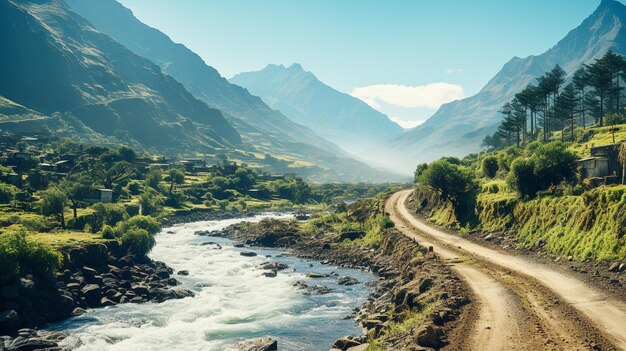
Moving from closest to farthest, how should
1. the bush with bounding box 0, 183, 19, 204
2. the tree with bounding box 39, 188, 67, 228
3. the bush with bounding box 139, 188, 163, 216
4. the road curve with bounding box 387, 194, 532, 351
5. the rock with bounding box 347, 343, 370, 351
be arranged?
the road curve with bounding box 387, 194, 532, 351, the rock with bounding box 347, 343, 370, 351, the tree with bounding box 39, 188, 67, 228, the bush with bounding box 0, 183, 19, 204, the bush with bounding box 139, 188, 163, 216

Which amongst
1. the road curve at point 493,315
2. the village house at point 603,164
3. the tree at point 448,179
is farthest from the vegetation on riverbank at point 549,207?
the road curve at point 493,315

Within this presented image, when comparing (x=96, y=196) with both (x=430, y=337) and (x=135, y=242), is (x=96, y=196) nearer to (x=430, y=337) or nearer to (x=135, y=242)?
(x=135, y=242)

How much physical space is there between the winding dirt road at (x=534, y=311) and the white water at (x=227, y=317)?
15.6 m

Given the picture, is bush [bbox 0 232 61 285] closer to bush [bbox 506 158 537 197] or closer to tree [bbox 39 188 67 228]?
tree [bbox 39 188 67 228]

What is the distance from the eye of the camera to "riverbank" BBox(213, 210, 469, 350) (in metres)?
37.7

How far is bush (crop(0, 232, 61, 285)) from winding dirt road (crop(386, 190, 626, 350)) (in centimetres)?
5078

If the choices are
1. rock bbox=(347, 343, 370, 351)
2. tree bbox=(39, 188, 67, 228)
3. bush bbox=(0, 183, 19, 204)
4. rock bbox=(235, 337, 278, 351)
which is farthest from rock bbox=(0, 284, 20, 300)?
bush bbox=(0, 183, 19, 204)

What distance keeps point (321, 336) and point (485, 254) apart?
2932 centimetres

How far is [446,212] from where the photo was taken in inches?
4158

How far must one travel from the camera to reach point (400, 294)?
173 ft

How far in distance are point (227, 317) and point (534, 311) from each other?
35.0 metres

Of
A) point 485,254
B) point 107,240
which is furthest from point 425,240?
point 107,240

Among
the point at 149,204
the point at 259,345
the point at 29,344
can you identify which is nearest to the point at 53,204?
the point at 29,344

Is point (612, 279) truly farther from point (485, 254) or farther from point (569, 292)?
point (485, 254)
